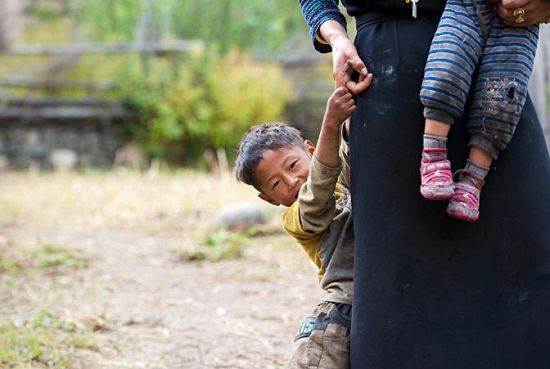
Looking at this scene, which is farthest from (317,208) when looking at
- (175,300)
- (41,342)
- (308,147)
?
(175,300)

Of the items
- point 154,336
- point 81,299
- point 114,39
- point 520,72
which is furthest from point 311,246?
point 114,39

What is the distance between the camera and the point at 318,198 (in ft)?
7.27

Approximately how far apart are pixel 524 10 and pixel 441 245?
580 millimetres

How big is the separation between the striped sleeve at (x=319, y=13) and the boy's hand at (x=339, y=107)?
0.23 metres

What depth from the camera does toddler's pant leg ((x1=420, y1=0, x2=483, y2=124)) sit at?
1.95 metres

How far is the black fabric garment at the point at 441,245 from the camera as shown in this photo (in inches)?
80.9

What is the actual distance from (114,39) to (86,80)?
11.5ft

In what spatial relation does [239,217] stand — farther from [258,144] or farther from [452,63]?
[452,63]

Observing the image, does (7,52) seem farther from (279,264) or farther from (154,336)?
(154,336)

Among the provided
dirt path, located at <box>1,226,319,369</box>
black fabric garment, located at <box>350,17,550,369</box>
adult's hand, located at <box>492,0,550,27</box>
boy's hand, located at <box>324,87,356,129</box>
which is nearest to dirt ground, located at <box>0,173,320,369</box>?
dirt path, located at <box>1,226,319,369</box>

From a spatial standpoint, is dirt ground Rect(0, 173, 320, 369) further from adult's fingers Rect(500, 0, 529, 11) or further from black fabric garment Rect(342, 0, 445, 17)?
adult's fingers Rect(500, 0, 529, 11)

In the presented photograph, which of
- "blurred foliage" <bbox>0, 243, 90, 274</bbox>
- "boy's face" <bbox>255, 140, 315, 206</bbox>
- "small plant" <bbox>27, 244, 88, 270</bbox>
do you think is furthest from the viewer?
"small plant" <bbox>27, 244, 88, 270</bbox>

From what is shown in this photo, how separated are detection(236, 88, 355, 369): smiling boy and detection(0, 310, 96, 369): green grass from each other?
1.59m

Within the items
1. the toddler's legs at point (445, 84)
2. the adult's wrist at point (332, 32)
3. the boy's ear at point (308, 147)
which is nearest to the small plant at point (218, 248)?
the boy's ear at point (308, 147)
